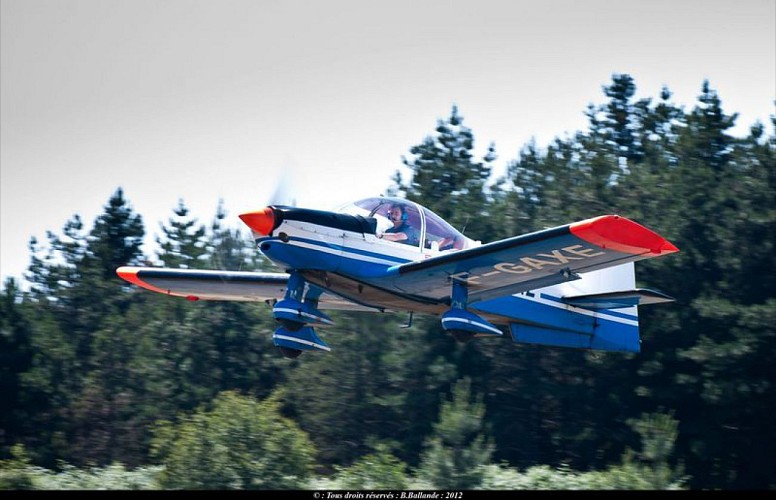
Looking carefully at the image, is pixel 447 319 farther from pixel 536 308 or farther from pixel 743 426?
pixel 743 426

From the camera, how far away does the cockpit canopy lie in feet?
48.4

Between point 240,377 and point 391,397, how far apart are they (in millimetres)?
6294

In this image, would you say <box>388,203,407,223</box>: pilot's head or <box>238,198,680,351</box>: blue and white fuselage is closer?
<box>238,198,680,351</box>: blue and white fuselage

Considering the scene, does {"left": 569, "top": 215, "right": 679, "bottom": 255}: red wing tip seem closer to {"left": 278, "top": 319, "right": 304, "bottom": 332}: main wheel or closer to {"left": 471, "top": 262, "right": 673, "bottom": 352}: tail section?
{"left": 471, "top": 262, "right": 673, "bottom": 352}: tail section

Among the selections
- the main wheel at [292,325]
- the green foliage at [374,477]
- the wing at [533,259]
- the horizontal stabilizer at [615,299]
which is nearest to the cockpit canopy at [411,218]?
the wing at [533,259]

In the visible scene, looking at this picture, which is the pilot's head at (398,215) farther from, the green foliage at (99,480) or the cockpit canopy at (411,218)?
the green foliage at (99,480)

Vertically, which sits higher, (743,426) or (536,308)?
(536,308)

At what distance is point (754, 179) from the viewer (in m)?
29.3

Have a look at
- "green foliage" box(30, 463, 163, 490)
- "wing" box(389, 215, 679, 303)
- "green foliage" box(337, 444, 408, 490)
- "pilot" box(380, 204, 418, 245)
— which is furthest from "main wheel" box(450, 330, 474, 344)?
"green foliage" box(30, 463, 163, 490)

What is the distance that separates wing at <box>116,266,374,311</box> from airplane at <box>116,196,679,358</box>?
5.77ft

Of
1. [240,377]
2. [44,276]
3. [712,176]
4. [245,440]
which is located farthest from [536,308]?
[44,276]

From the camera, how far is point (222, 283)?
17.8m

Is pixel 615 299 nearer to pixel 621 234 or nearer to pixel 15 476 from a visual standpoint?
pixel 621 234

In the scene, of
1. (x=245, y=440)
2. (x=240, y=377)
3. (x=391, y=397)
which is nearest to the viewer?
(x=245, y=440)
